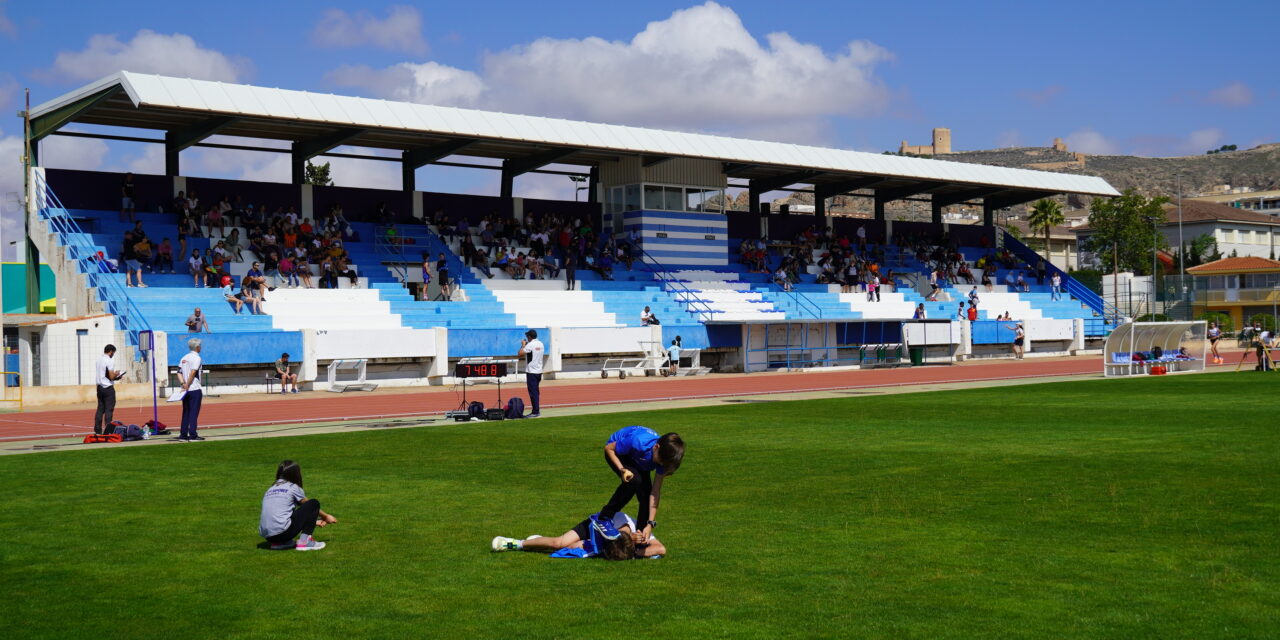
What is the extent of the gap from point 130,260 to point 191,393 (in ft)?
65.7

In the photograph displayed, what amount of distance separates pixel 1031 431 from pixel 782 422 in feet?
15.9

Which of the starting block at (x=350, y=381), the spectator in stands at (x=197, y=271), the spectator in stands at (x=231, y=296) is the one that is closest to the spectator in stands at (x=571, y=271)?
the starting block at (x=350, y=381)

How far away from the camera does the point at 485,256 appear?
160 feet

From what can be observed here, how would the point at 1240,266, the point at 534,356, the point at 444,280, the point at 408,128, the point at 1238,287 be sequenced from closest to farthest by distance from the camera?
the point at 534,356
the point at 408,128
the point at 444,280
the point at 1240,266
the point at 1238,287

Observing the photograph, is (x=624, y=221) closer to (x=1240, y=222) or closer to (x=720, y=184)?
(x=720, y=184)

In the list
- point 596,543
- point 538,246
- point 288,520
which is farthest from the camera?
point 538,246

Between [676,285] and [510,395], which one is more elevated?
[676,285]

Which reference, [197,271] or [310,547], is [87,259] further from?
[310,547]

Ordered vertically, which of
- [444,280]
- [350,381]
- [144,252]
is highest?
[144,252]

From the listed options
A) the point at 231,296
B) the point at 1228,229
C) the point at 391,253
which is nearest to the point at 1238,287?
the point at 1228,229

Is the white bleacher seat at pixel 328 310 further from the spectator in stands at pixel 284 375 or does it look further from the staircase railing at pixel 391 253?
the staircase railing at pixel 391 253

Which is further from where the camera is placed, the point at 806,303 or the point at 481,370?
the point at 806,303

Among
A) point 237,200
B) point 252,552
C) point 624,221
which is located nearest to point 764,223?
point 624,221

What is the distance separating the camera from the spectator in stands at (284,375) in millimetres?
36781
